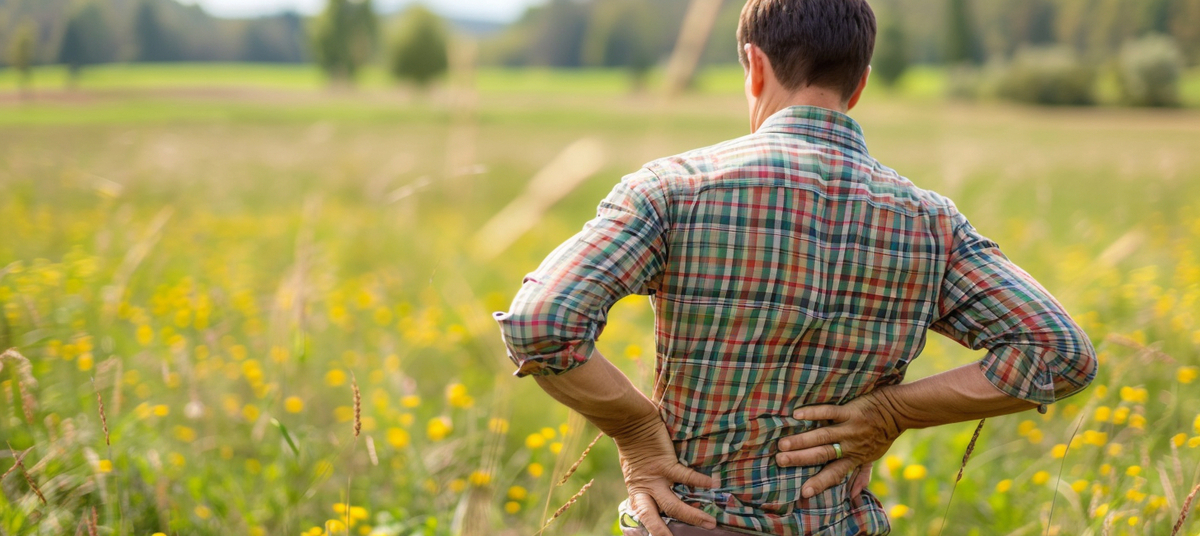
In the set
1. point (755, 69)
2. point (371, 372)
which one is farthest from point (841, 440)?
point (371, 372)

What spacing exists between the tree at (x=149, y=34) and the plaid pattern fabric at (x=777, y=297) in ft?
34.3

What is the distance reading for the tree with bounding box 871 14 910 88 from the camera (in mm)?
33406

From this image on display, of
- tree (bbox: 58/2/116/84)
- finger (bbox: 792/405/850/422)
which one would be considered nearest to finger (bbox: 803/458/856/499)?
finger (bbox: 792/405/850/422)

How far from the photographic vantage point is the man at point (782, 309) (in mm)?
1369

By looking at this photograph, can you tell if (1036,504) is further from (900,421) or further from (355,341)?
(355,341)

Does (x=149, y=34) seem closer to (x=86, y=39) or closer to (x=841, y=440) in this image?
(x=86, y=39)

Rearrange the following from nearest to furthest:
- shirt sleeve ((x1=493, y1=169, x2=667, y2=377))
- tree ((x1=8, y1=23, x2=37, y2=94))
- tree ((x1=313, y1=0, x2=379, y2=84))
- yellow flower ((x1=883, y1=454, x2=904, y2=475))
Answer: shirt sleeve ((x1=493, y1=169, x2=667, y2=377)), yellow flower ((x1=883, y1=454, x2=904, y2=475)), tree ((x1=8, y1=23, x2=37, y2=94)), tree ((x1=313, y1=0, x2=379, y2=84))

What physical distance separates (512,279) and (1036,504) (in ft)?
12.5

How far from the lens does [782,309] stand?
4.67 ft

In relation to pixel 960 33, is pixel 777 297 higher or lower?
lower

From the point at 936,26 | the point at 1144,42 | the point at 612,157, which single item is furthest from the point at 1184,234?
the point at 936,26

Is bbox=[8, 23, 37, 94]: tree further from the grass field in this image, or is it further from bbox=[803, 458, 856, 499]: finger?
bbox=[803, 458, 856, 499]: finger

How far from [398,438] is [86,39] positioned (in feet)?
26.9

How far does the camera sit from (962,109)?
30391mm
